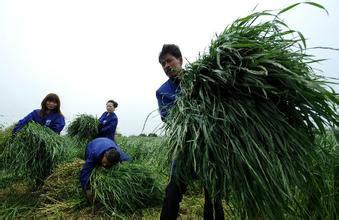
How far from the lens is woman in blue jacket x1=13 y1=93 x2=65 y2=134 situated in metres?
4.39

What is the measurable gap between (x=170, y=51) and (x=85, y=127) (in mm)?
4134

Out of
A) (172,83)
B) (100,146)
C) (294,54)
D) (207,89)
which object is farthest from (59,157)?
(294,54)

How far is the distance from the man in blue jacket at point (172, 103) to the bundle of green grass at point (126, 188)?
1538 millimetres

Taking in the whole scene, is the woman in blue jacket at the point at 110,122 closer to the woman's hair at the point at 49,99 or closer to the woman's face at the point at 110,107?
the woman's face at the point at 110,107

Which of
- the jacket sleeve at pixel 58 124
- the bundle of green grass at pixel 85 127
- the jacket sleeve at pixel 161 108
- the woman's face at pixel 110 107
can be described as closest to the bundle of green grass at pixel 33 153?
the jacket sleeve at pixel 58 124

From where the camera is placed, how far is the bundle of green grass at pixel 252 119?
158cm

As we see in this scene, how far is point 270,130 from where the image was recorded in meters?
1.65

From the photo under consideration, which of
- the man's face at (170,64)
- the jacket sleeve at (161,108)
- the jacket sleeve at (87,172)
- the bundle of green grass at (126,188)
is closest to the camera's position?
the jacket sleeve at (161,108)

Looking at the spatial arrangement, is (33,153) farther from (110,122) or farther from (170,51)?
(170,51)

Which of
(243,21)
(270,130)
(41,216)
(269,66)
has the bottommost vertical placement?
(41,216)

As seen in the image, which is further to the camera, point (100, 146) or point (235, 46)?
point (100, 146)

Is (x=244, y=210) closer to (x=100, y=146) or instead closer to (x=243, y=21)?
(x=243, y=21)

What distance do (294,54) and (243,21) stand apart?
28 centimetres

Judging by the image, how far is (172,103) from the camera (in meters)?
1.96
